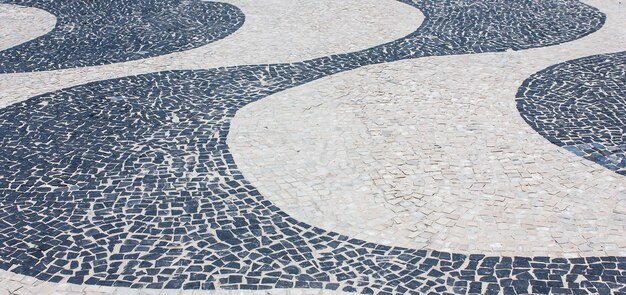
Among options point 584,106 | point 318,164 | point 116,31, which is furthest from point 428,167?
point 116,31

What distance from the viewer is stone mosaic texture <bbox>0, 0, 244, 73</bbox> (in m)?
10.2

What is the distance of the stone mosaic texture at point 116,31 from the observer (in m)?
10.2

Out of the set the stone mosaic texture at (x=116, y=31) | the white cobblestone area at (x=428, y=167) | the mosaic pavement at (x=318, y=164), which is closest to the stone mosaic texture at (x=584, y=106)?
the mosaic pavement at (x=318, y=164)

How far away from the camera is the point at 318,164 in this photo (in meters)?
6.94

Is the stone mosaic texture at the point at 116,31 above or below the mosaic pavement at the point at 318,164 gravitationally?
below

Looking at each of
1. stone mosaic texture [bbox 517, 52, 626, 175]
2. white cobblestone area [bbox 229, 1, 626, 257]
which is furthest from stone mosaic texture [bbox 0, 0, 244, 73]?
stone mosaic texture [bbox 517, 52, 626, 175]

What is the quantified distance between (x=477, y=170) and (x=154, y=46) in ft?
19.3

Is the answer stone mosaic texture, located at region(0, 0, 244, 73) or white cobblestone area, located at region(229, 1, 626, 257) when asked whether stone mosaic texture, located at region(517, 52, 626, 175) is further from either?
stone mosaic texture, located at region(0, 0, 244, 73)

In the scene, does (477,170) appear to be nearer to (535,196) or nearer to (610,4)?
(535,196)

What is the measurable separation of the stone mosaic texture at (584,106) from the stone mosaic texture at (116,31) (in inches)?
204

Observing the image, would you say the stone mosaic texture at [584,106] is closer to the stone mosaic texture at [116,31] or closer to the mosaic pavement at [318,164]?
the mosaic pavement at [318,164]

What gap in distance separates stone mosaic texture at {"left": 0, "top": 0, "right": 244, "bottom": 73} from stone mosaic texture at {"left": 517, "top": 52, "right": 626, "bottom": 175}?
17.0 feet

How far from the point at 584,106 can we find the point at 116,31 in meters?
7.40

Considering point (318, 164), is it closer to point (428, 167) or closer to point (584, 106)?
point (428, 167)
